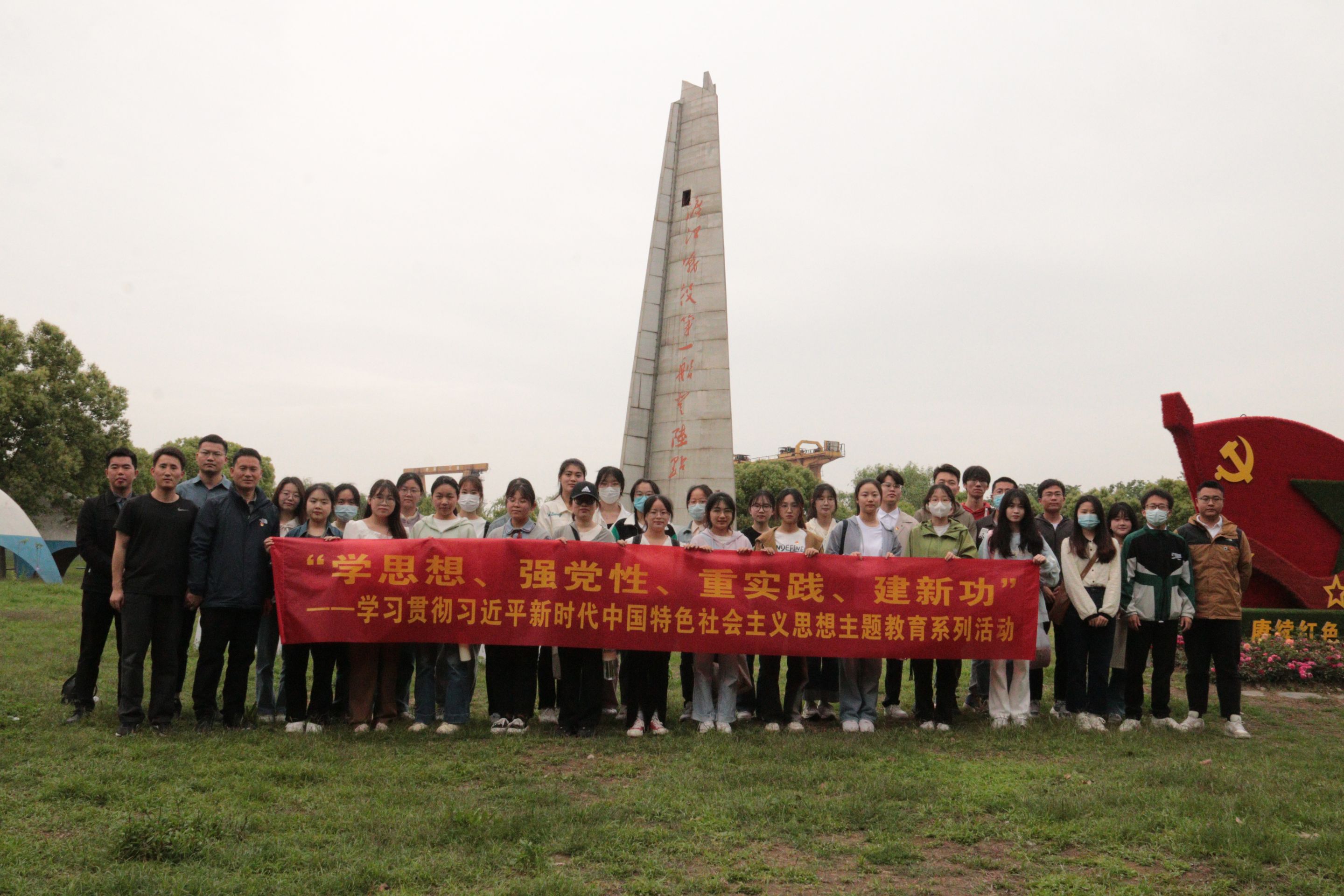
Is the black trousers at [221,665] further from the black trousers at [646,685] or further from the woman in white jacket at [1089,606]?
the woman in white jacket at [1089,606]

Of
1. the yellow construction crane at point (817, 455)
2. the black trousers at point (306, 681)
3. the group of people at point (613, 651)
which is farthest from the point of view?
the yellow construction crane at point (817, 455)

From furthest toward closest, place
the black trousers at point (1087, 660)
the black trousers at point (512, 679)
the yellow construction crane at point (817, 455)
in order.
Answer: the yellow construction crane at point (817, 455)
the black trousers at point (1087, 660)
the black trousers at point (512, 679)

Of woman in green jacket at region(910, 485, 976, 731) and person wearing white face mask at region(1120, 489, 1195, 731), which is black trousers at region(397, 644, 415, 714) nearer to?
woman in green jacket at region(910, 485, 976, 731)

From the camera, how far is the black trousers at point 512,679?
625 cm

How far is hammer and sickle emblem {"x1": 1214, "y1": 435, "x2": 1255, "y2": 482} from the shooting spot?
959 cm

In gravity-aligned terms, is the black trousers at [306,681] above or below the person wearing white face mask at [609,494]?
below

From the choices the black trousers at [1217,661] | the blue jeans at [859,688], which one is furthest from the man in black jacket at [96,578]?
the black trousers at [1217,661]

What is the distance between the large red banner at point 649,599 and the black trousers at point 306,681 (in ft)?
0.73

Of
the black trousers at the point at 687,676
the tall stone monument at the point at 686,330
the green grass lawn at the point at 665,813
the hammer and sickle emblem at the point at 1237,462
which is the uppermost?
the tall stone monument at the point at 686,330

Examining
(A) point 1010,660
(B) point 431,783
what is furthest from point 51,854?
(A) point 1010,660

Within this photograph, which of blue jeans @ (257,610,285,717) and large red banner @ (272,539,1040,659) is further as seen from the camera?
blue jeans @ (257,610,285,717)

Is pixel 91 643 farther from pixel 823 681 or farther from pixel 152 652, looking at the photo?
pixel 823 681

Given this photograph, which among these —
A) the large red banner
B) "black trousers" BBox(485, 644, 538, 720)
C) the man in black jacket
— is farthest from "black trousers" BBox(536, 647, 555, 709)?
the man in black jacket

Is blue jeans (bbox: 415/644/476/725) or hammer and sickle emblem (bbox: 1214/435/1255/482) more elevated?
hammer and sickle emblem (bbox: 1214/435/1255/482)
